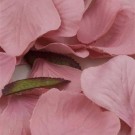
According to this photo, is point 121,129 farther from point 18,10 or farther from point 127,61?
point 18,10

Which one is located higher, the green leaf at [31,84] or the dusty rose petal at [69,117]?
the green leaf at [31,84]

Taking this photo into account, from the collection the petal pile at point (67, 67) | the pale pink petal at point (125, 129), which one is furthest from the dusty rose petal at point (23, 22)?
the pale pink petal at point (125, 129)

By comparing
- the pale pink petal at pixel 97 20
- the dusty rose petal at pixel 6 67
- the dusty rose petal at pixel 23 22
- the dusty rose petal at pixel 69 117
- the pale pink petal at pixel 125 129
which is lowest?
the pale pink petal at pixel 125 129

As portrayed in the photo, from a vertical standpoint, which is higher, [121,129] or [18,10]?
[18,10]

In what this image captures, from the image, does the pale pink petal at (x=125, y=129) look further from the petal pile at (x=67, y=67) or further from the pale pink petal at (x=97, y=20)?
the pale pink petal at (x=97, y=20)

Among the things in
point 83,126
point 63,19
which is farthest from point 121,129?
point 63,19

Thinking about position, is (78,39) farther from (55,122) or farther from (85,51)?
(55,122)
